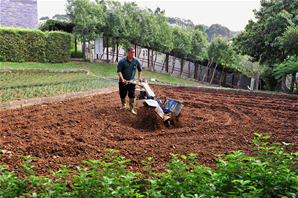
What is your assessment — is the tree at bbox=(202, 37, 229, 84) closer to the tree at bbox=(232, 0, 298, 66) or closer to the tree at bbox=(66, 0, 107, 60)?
the tree at bbox=(232, 0, 298, 66)

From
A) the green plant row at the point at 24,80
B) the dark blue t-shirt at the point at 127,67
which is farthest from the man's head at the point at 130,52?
the green plant row at the point at 24,80

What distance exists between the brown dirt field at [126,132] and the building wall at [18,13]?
2578 centimetres

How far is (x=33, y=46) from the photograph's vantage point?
66.6ft

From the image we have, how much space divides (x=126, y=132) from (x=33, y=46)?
64.3 feet

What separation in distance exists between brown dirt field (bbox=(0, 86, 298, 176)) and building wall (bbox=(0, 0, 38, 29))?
25784 millimetres

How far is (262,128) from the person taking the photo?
556cm

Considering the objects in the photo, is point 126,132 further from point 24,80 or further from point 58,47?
point 58,47

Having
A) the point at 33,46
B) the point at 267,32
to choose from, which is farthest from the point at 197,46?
the point at 33,46

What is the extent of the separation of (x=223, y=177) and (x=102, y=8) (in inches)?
1080

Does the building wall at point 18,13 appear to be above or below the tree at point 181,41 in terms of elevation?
above

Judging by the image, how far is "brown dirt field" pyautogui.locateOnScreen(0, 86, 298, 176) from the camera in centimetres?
377

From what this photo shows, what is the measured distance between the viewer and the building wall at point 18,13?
86.2ft

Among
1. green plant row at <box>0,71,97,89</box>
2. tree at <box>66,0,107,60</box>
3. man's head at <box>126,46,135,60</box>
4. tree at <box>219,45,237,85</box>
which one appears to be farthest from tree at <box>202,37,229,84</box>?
man's head at <box>126,46,135,60</box>

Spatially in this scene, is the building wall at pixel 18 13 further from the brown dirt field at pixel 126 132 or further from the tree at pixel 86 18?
the brown dirt field at pixel 126 132
